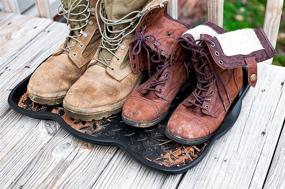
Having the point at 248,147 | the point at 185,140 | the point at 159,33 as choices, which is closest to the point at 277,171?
the point at 248,147

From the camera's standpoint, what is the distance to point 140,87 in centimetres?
119

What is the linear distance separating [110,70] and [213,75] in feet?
0.91

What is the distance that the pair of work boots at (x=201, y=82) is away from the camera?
1.06 metres

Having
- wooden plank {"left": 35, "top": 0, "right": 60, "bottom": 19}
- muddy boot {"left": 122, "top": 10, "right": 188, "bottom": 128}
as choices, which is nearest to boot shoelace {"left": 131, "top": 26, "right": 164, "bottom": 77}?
muddy boot {"left": 122, "top": 10, "right": 188, "bottom": 128}

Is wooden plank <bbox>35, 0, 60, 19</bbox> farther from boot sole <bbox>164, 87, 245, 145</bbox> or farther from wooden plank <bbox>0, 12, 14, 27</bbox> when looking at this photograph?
boot sole <bbox>164, 87, 245, 145</bbox>

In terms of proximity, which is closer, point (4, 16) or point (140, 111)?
point (140, 111)

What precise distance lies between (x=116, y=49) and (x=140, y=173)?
344 millimetres

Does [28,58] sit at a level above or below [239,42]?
below

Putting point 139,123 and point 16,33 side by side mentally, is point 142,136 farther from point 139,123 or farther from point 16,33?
point 16,33

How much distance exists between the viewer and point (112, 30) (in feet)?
3.93

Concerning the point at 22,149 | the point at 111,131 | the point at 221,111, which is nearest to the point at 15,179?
the point at 22,149

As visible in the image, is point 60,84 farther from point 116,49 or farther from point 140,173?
point 140,173

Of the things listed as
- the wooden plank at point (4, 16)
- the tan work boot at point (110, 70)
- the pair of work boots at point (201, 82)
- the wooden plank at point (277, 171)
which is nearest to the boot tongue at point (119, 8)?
the tan work boot at point (110, 70)

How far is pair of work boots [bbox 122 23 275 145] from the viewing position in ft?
3.46
